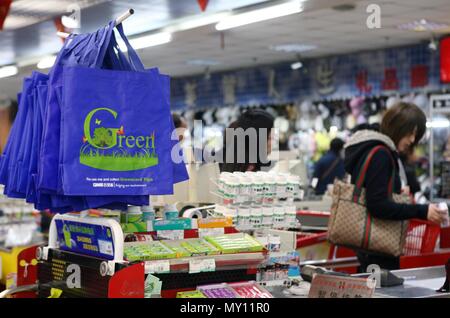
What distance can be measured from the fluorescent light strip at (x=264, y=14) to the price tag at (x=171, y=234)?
6.00m

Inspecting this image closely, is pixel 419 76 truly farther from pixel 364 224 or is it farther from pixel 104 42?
pixel 104 42

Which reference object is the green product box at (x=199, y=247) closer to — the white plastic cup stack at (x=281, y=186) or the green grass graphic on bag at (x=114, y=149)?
the green grass graphic on bag at (x=114, y=149)

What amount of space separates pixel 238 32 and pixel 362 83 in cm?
297

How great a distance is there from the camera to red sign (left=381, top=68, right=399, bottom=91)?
1252 centimetres

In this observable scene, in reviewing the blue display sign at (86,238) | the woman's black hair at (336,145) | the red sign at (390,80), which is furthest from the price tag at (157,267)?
the red sign at (390,80)

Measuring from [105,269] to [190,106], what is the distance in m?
14.3

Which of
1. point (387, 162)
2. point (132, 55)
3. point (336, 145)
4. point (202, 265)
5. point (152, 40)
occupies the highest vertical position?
point (152, 40)

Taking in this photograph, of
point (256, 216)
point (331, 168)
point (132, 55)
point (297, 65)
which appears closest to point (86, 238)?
point (132, 55)

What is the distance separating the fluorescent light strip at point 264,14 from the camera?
342 inches

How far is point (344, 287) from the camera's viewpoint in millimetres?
2686

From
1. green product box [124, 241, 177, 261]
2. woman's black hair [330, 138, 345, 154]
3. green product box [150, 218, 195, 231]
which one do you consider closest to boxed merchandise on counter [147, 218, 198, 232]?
green product box [150, 218, 195, 231]

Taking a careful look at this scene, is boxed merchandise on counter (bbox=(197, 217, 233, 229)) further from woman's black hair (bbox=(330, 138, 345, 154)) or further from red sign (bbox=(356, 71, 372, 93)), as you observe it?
red sign (bbox=(356, 71, 372, 93))

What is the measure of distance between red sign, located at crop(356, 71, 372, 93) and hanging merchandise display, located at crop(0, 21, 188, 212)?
10.5m

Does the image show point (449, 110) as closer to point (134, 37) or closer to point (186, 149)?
point (134, 37)
